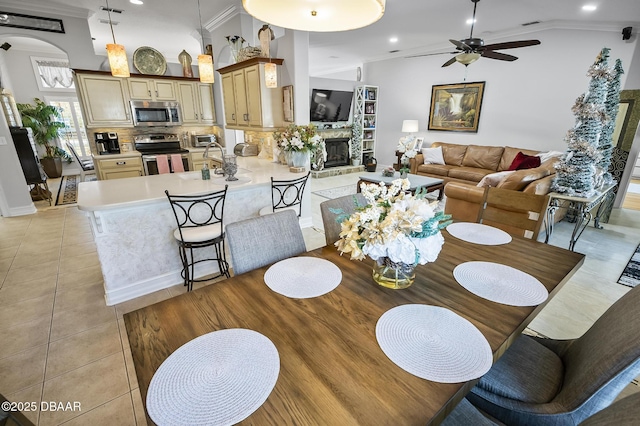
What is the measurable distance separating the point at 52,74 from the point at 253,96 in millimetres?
6648

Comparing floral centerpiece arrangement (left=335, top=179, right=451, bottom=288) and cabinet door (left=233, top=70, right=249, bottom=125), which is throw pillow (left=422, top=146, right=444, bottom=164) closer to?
cabinet door (left=233, top=70, right=249, bottom=125)

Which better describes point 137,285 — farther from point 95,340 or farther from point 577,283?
point 577,283

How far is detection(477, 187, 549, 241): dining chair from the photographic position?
1889 millimetres

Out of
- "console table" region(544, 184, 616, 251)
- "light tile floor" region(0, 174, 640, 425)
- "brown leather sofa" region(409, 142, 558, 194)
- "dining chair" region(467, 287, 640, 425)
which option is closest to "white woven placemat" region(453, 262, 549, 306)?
"dining chair" region(467, 287, 640, 425)

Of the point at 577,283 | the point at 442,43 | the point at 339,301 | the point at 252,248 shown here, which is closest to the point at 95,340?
the point at 252,248

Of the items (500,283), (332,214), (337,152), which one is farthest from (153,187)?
(337,152)

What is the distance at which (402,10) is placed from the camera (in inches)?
164

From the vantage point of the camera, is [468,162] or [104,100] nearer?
[104,100]

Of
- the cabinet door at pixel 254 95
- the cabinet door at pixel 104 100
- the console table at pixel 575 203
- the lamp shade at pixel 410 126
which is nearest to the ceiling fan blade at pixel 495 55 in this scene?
the console table at pixel 575 203

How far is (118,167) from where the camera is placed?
493 cm

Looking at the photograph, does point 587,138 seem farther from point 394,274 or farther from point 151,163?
point 151,163

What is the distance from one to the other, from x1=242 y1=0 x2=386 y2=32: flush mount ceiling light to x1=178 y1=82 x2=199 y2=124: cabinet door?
5.26m

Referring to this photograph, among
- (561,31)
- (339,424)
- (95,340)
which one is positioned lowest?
(95,340)

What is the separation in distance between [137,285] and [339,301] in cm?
215
